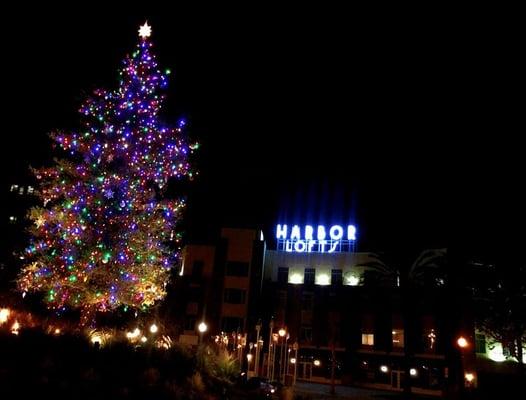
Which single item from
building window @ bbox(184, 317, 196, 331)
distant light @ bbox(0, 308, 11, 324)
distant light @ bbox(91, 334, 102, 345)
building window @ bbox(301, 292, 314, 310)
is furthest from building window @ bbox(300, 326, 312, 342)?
distant light @ bbox(0, 308, 11, 324)

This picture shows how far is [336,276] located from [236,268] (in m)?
13.2

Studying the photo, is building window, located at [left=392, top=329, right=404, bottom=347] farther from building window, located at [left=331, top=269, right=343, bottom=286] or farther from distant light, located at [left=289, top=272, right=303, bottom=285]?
distant light, located at [left=289, top=272, right=303, bottom=285]

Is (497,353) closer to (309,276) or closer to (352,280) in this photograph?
(352,280)

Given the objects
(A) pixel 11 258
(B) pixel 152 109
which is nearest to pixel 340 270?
(A) pixel 11 258

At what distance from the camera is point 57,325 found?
1534cm

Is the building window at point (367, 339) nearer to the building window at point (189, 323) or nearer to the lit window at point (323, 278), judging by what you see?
the lit window at point (323, 278)

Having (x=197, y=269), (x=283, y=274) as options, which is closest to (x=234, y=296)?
(x=197, y=269)

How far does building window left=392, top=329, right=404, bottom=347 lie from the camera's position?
52.8 metres

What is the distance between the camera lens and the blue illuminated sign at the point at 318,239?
2402 inches

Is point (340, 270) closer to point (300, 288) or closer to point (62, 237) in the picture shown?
point (300, 288)

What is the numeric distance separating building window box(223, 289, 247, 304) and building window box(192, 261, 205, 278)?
411 cm

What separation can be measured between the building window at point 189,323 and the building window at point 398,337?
23.7m

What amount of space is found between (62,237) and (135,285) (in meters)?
3.27

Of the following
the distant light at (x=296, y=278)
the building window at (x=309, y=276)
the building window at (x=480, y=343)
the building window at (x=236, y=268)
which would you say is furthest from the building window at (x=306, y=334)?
the building window at (x=480, y=343)
